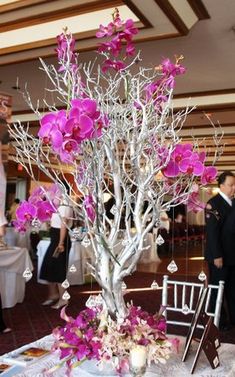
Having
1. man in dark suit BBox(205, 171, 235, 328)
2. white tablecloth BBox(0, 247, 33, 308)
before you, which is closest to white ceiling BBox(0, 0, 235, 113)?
man in dark suit BBox(205, 171, 235, 328)

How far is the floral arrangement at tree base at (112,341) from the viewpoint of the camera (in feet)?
3.82

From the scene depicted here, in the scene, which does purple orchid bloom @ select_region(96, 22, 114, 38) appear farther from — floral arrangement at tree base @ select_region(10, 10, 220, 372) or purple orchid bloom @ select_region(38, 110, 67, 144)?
purple orchid bloom @ select_region(38, 110, 67, 144)

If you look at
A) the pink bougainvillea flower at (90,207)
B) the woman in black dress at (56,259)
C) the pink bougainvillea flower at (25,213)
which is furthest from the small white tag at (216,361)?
the woman in black dress at (56,259)

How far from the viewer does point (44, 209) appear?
126 centimetres

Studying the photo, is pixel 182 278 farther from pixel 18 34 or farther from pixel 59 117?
pixel 59 117

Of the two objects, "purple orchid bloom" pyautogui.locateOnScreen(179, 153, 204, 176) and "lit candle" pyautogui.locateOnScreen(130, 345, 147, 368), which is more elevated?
"purple orchid bloom" pyautogui.locateOnScreen(179, 153, 204, 176)

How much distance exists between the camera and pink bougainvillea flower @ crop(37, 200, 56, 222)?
4.13ft

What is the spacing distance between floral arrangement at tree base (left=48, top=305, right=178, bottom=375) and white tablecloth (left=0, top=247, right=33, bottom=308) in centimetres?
339

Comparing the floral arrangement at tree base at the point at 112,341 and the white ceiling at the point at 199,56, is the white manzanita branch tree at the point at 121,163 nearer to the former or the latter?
the floral arrangement at tree base at the point at 112,341

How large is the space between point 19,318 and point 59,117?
142 inches

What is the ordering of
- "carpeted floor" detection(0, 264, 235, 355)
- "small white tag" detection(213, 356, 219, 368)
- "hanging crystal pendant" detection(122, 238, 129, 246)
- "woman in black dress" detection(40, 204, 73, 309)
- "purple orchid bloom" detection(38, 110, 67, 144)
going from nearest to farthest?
"purple orchid bloom" detection(38, 110, 67, 144) → "hanging crystal pendant" detection(122, 238, 129, 246) → "small white tag" detection(213, 356, 219, 368) → "carpeted floor" detection(0, 264, 235, 355) → "woman in black dress" detection(40, 204, 73, 309)

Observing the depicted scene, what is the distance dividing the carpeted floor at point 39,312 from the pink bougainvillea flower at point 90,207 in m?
2.34

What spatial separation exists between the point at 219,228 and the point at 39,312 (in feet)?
6.68

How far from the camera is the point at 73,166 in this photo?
48.4 inches
